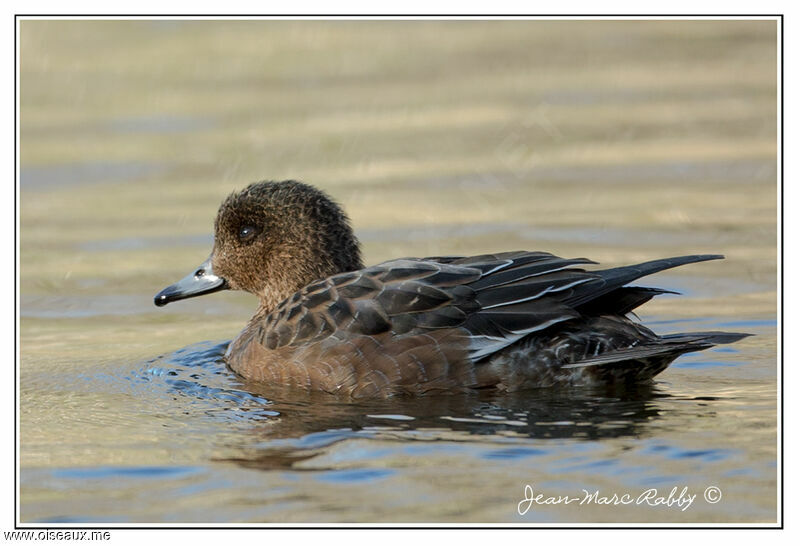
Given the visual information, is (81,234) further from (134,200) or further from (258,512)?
(258,512)

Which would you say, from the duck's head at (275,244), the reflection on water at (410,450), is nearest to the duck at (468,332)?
the reflection on water at (410,450)

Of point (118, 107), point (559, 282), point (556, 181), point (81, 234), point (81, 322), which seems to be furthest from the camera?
point (118, 107)

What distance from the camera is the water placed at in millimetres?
6613

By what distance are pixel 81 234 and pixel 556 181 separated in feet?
13.6

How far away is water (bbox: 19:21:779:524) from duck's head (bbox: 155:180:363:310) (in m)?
0.47

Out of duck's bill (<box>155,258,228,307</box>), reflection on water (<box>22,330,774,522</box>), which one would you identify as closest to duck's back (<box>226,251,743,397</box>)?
reflection on water (<box>22,330,774,522</box>)

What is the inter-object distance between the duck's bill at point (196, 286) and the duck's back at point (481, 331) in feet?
4.78

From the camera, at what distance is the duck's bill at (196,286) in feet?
30.8

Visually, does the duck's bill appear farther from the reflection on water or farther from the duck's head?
the reflection on water

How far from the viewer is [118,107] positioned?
48.4 feet

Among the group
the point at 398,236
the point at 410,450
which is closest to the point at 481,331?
the point at 410,450

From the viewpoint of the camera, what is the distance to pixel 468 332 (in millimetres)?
7805
